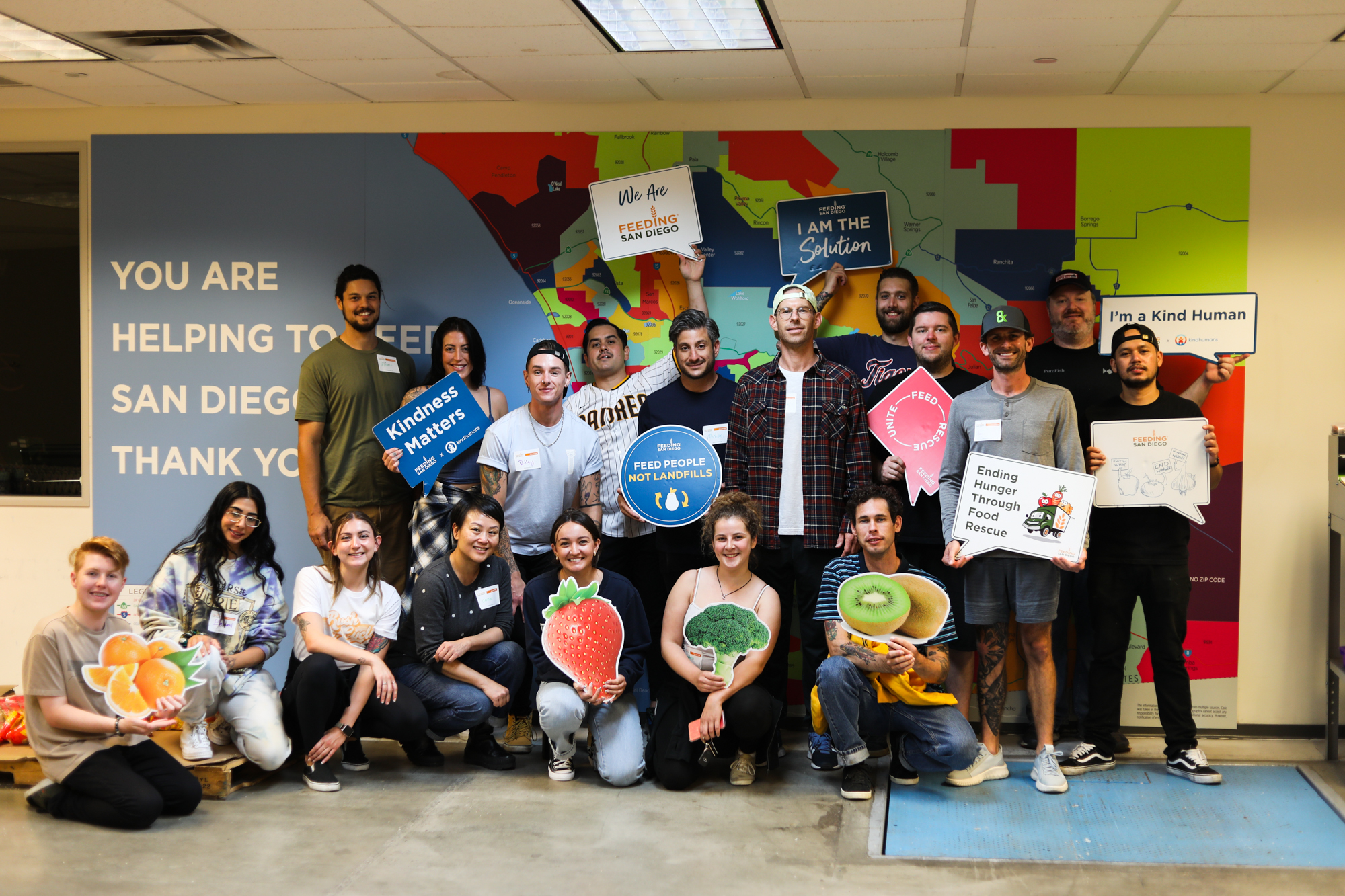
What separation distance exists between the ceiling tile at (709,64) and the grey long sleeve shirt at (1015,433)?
159 cm

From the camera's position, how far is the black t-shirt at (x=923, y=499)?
13.3 feet

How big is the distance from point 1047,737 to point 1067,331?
172 cm

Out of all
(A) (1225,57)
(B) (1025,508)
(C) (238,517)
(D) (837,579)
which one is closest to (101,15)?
(C) (238,517)

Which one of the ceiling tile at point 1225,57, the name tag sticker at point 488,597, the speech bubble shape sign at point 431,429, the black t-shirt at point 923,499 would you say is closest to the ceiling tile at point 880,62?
the ceiling tile at point 1225,57

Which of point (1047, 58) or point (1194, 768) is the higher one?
point (1047, 58)

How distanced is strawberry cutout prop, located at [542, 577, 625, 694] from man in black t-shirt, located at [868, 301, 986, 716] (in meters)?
1.30

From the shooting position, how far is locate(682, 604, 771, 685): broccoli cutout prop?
12.1 feet

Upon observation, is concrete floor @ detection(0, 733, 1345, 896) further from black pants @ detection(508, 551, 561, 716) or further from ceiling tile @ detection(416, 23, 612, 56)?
ceiling tile @ detection(416, 23, 612, 56)

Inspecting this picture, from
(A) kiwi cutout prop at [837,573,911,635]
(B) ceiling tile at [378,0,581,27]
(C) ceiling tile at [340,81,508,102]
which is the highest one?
(C) ceiling tile at [340,81,508,102]

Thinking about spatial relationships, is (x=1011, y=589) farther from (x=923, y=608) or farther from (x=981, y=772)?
(x=981, y=772)

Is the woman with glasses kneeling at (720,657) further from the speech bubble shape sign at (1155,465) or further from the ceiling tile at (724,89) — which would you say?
the ceiling tile at (724,89)

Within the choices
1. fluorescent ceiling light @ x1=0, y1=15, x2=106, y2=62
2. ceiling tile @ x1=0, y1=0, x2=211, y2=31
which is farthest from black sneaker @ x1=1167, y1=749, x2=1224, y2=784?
fluorescent ceiling light @ x1=0, y1=15, x2=106, y2=62

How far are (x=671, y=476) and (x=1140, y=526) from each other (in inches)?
74.3

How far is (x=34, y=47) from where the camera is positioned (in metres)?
4.14
